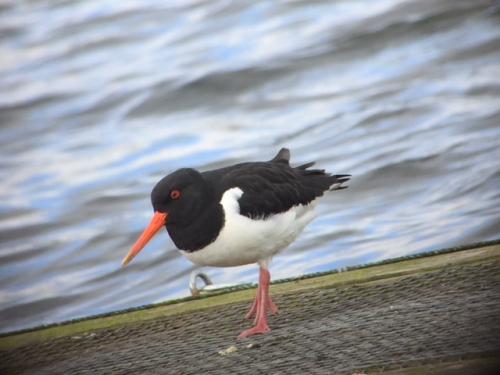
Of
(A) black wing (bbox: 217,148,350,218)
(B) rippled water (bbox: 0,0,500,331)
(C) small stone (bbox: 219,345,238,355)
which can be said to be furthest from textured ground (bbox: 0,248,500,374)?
(B) rippled water (bbox: 0,0,500,331)

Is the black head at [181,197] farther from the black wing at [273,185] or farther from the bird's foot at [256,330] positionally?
the bird's foot at [256,330]

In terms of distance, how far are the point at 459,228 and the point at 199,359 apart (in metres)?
5.53

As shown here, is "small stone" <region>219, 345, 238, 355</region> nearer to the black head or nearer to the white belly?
the white belly

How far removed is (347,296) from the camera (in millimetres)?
5523

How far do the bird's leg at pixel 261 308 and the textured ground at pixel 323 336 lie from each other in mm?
68

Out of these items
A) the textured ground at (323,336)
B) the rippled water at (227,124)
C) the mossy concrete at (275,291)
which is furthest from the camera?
the rippled water at (227,124)

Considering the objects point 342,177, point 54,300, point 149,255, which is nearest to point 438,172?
point 149,255

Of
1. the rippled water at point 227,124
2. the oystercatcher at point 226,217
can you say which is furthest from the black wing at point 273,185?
the rippled water at point 227,124

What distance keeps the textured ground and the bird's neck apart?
347mm

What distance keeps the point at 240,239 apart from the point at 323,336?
914 mm

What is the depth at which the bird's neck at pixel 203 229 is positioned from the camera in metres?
5.73

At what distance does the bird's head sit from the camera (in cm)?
578

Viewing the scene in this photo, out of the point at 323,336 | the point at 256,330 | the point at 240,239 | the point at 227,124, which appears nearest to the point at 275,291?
the point at 240,239

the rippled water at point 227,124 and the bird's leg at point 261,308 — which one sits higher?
the rippled water at point 227,124
